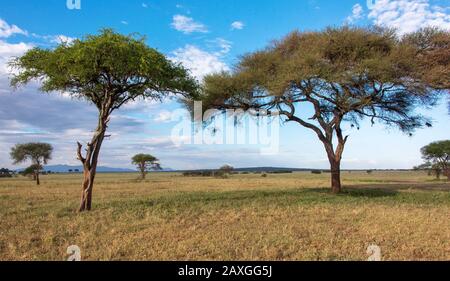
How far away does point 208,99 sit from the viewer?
2592 cm

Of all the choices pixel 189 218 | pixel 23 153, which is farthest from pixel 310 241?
pixel 23 153

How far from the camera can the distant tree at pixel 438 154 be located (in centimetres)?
6469

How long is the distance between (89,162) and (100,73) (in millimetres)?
3577

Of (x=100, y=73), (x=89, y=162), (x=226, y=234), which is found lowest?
(x=226, y=234)

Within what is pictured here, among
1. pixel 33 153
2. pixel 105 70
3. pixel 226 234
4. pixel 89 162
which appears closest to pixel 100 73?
pixel 105 70

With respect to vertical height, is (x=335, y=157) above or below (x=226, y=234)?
above

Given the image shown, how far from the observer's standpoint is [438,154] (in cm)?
6531

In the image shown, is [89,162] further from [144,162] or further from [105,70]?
[144,162]

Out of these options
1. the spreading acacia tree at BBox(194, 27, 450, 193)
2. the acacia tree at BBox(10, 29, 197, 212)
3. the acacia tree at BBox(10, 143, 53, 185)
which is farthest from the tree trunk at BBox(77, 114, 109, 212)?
the acacia tree at BBox(10, 143, 53, 185)

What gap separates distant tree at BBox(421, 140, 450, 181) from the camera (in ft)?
212

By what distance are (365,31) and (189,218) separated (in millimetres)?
15830

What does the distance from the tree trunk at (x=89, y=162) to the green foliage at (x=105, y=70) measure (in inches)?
43.1

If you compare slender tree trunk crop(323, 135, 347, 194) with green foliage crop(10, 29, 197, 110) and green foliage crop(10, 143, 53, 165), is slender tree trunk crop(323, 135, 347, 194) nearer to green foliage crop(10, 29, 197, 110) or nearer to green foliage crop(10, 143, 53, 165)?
green foliage crop(10, 29, 197, 110)

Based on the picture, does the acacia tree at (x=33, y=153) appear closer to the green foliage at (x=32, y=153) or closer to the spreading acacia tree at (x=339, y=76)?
the green foliage at (x=32, y=153)
